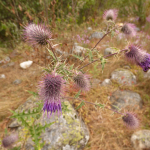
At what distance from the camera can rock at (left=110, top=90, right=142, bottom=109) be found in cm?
362

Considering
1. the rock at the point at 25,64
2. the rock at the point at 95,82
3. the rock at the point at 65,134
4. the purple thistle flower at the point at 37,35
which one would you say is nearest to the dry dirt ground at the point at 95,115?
the rock at the point at 95,82

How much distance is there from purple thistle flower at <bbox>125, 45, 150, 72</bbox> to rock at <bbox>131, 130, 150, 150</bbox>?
192 centimetres

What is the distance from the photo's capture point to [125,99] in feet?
12.3

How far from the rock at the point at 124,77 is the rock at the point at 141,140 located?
167cm

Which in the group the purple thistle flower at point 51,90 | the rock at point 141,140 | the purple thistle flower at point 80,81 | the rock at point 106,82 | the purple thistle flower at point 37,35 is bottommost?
the rock at point 141,140

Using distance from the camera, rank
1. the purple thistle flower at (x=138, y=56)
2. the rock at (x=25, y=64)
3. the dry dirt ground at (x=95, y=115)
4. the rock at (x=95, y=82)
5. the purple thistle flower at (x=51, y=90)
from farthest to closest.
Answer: the rock at (x=25, y=64), the rock at (x=95, y=82), the dry dirt ground at (x=95, y=115), the purple thistle flower at (x=138, y=56), the purple thistle flower at (x=51, y=90)

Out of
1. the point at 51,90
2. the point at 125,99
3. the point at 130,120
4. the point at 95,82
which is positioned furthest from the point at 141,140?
the point at 51,90

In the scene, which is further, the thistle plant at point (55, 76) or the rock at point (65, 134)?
the rock at point (65, 134)

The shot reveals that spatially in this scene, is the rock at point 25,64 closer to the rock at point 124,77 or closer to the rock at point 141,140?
the rock at point 124,77

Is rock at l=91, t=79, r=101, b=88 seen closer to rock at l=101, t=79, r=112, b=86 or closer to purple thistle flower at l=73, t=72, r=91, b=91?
rock at l=101, t=79, r=112, b=86

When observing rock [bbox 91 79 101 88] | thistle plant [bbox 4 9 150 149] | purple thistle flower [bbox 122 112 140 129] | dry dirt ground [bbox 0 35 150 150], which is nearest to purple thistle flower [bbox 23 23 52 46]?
thistle plant [bbox 4 9 150 149]

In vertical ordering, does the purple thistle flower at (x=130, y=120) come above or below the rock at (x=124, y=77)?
below

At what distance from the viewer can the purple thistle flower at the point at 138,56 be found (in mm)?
1993

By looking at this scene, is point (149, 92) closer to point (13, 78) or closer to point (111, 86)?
point (111, 86)
